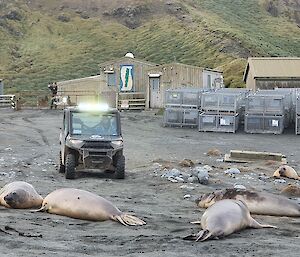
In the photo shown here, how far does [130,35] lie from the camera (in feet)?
305

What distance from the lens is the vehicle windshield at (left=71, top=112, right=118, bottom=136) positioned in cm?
A: 1692

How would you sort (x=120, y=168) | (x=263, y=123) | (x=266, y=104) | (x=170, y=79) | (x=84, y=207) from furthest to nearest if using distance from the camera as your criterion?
(x=170, y=79) → (x=263, y=123) → (x=266, y=104) → (x=120, y=168) → (x=84, y=207)

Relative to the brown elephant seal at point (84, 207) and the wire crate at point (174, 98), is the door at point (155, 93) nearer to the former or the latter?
the wire crate at point (174, 98)

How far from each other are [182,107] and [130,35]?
195ft

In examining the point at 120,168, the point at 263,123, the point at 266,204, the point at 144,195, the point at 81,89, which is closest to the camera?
the point at 266,204

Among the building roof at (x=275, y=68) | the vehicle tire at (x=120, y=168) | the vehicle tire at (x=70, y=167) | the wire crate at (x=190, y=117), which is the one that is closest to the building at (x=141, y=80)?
the building roof at (x=275, y=68)

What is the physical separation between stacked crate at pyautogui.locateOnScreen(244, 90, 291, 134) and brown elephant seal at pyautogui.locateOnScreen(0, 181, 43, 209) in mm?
21637

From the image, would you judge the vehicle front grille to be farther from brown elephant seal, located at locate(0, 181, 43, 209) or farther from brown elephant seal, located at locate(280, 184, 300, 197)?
brown elephant seal, located at locate(0, 181, 43, 209)

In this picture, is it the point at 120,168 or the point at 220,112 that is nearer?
the point at 120,168

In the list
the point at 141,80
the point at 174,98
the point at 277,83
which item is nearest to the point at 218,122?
the point at 174,98

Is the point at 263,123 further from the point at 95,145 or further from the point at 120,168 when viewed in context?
the point at 95,145

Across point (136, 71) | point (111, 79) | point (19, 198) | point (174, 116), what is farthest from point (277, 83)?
point (19, 198)

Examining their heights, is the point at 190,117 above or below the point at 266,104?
below

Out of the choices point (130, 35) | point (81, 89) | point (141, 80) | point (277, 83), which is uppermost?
point (130, 35)
